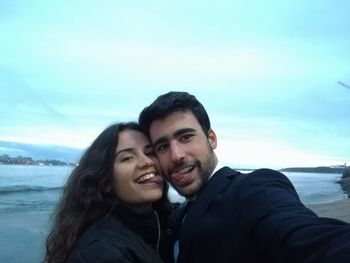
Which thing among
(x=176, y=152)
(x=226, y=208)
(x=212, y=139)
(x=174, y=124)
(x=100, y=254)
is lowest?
(x=100, y=254)

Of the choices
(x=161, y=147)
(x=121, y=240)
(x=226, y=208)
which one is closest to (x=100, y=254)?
(x=121, y=240)

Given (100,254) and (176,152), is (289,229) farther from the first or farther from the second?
(176,152)

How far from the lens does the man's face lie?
9.93 feet

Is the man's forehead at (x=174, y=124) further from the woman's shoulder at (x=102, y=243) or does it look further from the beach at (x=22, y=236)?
the beach at (x=22, y=236)

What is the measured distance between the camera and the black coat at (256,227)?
1759 mm

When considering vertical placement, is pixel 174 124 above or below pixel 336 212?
above

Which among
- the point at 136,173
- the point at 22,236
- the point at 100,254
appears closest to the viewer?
the point at 100,254

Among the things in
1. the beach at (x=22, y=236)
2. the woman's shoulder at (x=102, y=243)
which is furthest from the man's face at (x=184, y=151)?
the beach at (x=22, y=236)

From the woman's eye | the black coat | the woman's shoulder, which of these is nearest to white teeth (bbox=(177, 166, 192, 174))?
the black coat

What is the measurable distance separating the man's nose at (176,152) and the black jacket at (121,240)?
0.50m

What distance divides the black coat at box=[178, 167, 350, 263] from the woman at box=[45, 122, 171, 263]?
520mm

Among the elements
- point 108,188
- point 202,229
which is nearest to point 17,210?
point 108,188

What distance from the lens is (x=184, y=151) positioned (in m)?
3.13

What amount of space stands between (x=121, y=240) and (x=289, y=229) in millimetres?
1167
